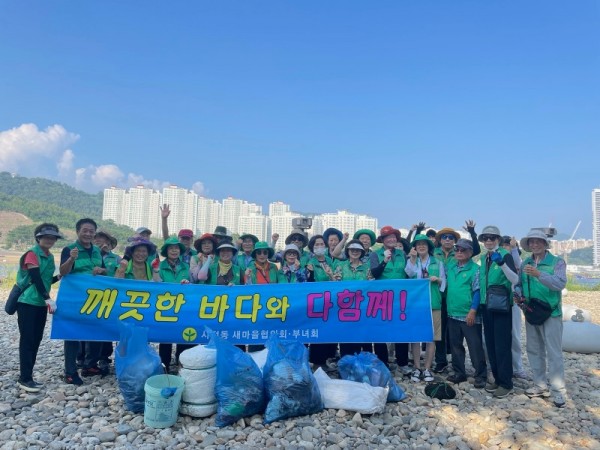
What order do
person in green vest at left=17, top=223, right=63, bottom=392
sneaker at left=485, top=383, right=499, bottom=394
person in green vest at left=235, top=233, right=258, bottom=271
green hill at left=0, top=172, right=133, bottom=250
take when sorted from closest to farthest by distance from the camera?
person in green vest at left=17, top=223, right=63, bottom=392, sneaker at left=485, top=383, right=499, bottom=394, person in green vest at left=235, top=233, right=258, bottom=271, green hill at left=0, top=172, right=133, bottom=250

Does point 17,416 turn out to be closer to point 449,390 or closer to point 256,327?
point 256,327

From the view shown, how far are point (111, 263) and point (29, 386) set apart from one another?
165cm

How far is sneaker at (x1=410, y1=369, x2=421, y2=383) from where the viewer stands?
517cm

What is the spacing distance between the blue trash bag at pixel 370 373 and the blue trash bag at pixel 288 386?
0.67 m

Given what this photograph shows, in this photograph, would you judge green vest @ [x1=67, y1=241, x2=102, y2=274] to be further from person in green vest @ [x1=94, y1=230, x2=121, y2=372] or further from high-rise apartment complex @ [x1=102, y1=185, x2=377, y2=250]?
high-rise apartment complex @ [x1=102, y1=185, x2=377, y2=250]

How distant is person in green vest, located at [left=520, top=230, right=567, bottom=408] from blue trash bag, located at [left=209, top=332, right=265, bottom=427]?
124 inches

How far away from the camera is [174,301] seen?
5.23 meters

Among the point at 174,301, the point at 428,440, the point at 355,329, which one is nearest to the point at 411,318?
the point at 355,329

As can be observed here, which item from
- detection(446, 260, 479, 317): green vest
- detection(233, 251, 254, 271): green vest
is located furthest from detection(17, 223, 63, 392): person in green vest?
detection(446, 260, 479, 317): green vest

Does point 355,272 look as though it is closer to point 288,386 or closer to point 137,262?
point 288,386

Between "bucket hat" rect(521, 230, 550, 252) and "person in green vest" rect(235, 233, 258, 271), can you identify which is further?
"person in green vest" rect(235, 233, 258, 271)

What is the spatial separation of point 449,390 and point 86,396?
4070 mm

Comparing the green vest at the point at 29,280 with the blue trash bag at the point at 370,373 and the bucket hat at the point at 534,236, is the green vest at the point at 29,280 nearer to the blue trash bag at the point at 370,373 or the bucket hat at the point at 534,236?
the blue trash bag at the point at 370,373

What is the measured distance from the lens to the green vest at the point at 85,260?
5.18 meters
